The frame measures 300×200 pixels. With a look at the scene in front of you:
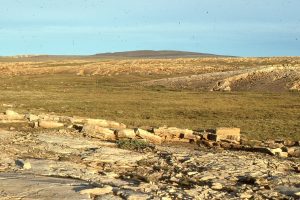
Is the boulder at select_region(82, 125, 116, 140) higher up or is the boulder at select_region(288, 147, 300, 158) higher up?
the boulder at select_region(82, 125, 116, 140)

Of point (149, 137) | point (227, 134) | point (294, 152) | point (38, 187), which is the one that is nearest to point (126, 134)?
point (149, 137)

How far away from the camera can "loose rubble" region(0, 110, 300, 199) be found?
8933 millimetres

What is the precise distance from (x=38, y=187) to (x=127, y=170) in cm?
290

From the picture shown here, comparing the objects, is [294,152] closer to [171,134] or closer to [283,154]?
[283,154]

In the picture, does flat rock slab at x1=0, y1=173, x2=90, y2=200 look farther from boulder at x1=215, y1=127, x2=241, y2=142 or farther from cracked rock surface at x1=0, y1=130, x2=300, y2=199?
boulder at x1=215, y1=127, x2=241, y2=142

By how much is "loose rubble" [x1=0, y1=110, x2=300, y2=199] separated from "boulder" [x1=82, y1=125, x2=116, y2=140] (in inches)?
2.2

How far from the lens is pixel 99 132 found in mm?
17250

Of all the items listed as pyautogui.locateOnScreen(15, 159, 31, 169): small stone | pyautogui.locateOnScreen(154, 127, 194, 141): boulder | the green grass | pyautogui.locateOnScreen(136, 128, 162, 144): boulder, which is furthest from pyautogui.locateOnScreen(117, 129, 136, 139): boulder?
the green grass

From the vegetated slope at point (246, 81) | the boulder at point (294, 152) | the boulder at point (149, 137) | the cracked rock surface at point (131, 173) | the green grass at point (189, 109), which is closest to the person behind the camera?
the cracked rock surface at point (131, 173)

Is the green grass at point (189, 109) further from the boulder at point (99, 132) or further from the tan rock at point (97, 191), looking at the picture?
the tan rock at point (97, 191)

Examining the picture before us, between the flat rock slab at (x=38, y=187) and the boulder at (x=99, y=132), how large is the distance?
6.95 m

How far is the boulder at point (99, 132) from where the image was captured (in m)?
16.8

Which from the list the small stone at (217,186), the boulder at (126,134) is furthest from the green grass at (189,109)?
the small stone at (217,186)

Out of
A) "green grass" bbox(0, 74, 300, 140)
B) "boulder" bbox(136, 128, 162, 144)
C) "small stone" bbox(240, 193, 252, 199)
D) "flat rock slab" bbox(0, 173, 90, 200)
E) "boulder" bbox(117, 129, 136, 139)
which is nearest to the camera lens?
"flat rock slab" bbox(0, 173, 90, 200)
